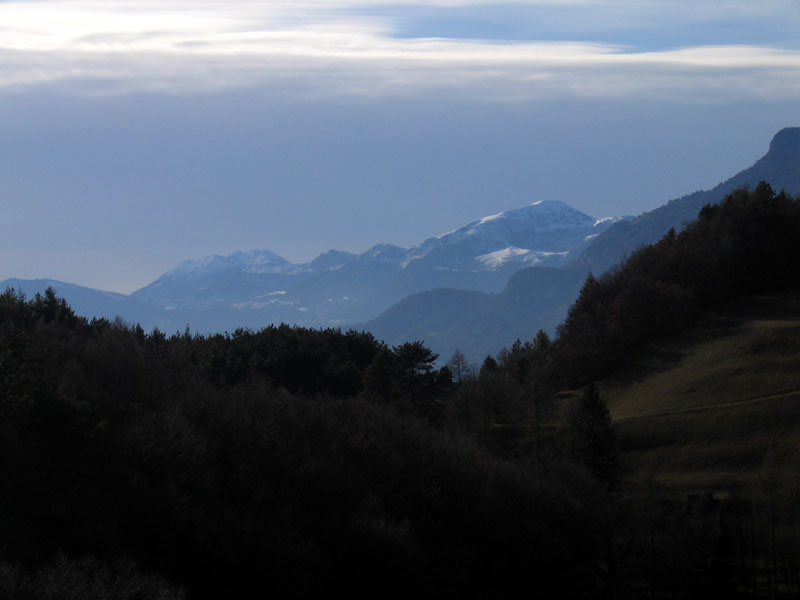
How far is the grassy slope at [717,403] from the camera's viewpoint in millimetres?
75688

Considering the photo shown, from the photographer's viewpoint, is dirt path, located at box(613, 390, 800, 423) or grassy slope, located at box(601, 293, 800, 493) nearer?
grassy slope, located at box(601, 293, 800, 493)

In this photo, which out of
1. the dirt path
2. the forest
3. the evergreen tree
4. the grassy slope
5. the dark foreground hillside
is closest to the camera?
the dark foreground hillside

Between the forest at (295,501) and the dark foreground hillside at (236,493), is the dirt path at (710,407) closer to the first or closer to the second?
the forest at (295,501)

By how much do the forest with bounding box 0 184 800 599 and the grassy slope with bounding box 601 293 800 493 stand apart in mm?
3432

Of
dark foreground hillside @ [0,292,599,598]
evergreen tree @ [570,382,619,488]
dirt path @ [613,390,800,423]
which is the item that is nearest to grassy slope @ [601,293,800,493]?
dirt path @ [613,390,800,423]

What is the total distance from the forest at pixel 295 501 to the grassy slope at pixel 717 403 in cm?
343

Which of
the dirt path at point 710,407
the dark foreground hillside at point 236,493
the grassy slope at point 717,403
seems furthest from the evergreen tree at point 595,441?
the dirt path at point 710,407

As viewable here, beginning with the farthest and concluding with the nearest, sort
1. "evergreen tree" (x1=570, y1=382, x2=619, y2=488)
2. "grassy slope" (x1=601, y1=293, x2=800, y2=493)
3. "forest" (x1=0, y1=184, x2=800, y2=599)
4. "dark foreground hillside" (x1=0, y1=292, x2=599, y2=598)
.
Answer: "grassy slope" (x1=601, y1=293, x2=800, y2=493) → "evergreen tree" (x1=570, y1=382, x2=619, y2=488) → "forest" (x1=0, y1=184, x2=800, y2=599) → "dark foreground hillside" (x1=0, y1=292, x2=599, y2=598)

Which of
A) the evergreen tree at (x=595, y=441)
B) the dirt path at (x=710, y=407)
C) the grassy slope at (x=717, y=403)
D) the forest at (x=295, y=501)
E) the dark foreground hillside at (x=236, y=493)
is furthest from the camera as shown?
the dirt path at (x=710, y=407)

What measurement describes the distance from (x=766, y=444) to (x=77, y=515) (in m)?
54.6

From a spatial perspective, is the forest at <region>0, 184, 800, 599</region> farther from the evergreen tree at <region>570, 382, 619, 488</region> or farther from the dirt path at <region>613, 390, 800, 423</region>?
the dirt path at <region>613, 390, 800, 423</region>

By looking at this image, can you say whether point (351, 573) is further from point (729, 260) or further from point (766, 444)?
point (729, 260)

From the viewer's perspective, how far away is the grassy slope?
7569 centimetres

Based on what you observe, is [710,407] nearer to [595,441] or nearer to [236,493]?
[595,441]
